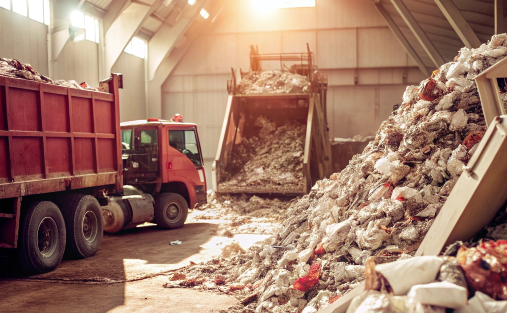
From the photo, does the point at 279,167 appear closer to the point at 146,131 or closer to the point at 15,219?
the point at 146,131

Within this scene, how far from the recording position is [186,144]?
441 inches

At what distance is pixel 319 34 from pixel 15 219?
55.5ft

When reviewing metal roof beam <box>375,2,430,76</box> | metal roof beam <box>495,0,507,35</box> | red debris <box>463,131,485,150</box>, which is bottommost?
red debris <box>463,131,485,150</box>

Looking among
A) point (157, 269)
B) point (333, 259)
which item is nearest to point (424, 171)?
point (333, 259)

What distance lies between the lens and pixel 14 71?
260 inches

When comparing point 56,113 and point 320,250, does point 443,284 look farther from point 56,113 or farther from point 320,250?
point 56,113

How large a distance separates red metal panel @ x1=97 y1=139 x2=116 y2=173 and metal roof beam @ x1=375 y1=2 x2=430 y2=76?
551 inches

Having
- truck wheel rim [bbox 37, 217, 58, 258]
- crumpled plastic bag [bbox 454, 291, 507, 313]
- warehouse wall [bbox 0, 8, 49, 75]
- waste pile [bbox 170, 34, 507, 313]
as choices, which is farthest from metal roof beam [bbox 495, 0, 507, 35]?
warehouse wall [bbox 0, 8, 49, 75]

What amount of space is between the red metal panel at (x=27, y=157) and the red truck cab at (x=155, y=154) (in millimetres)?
3835

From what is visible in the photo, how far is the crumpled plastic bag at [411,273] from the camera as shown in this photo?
2.85 meters

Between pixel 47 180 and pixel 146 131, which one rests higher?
pixel 146 131

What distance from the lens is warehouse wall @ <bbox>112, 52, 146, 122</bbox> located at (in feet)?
62.0

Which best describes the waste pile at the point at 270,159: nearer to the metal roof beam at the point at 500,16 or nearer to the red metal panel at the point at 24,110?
the metal roof beam at the point at 500,16

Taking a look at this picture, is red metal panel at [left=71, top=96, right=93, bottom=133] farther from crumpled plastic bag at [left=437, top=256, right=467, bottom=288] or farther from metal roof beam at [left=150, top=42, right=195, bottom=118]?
metal roof beam at [left=150, top=42, right=195, bottom=118]
